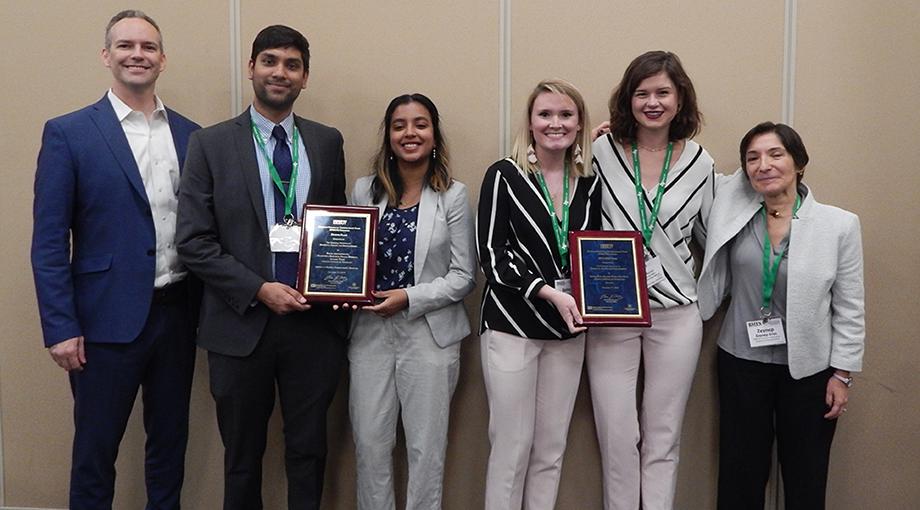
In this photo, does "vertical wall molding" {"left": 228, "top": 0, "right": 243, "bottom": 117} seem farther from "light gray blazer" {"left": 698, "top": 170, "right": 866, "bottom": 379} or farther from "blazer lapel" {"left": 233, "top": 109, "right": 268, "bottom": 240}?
"light gray blazer" {"left": 698, "top": 170, "right": 866, "bottom": 379}

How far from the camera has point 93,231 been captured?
242 centimetres

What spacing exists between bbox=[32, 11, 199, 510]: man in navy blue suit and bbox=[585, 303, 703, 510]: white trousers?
1514mm

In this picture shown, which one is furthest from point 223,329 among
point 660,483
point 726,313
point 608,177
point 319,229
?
point 726,313

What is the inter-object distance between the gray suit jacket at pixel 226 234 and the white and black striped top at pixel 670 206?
120 cm

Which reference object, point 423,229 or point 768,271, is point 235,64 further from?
point 768,271

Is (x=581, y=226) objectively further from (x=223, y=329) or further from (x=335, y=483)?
(x=335, y=483)

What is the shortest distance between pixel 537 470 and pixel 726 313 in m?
0.92

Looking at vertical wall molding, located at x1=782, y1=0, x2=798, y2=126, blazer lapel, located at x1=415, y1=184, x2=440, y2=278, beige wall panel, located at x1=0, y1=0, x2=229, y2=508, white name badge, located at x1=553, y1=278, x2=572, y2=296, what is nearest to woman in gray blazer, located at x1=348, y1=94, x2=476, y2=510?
blazer lapel, located at x1=415, y1=184, x2=440, y2=278

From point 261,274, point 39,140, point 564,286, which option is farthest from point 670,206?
point 39,140

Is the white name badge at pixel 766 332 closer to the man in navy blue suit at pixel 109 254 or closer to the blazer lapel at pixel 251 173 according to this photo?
the blazer lapel at pixel 251 173

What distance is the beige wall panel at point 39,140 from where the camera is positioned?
2895 millimetres

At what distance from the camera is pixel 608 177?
2.53m

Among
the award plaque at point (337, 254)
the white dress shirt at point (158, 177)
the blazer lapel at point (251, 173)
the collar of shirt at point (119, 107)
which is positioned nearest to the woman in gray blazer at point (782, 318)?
the award plaque at point (337, 254)

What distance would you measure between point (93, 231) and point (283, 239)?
25.7 inches
